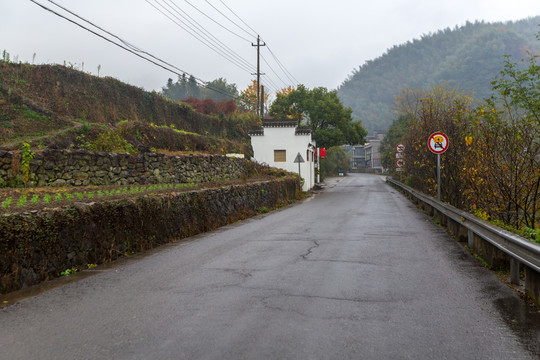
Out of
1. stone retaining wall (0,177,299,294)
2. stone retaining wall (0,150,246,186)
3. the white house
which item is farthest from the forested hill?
stone retaining wall (0,177,299,294)

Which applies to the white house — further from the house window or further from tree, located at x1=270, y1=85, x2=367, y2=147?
tree, located at x1=270, y1=85, x2=367, y2=147

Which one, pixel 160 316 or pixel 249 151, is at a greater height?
pixel 249 151

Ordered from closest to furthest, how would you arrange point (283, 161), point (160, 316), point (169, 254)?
point (160, 316)
point (169, 254)
point (283, 161)

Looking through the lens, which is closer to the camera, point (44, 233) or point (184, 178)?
point (44, 233)

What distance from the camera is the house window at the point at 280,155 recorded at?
125ft

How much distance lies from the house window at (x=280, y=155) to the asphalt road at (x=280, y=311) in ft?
98.0

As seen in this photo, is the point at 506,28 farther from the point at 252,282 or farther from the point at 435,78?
the point at 252,282

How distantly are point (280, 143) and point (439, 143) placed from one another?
24.5 metres

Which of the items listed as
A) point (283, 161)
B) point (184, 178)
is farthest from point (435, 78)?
point (184, 178)

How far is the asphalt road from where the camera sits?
372 centimetres

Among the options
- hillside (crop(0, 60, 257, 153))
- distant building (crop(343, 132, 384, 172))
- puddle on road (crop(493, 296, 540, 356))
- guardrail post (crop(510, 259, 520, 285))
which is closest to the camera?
puddle on road (crop(493, 296, 540, 356))

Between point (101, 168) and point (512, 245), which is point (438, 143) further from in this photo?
Result: point (101, 168)

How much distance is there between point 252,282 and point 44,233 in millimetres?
3180

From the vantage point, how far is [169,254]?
8523mm
